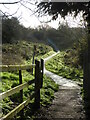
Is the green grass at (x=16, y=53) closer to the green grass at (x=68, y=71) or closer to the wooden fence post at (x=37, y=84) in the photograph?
the green grass at (x=68, y=71)

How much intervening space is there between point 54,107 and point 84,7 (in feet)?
10.6

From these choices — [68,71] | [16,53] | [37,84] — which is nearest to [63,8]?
[37,84]

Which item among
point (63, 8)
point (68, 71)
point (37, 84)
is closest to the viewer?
point (37, 84)

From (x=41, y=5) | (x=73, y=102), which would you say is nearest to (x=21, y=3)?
(x=41, y=5)

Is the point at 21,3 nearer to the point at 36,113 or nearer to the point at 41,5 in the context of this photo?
the point at 41,5

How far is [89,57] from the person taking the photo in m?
7.92

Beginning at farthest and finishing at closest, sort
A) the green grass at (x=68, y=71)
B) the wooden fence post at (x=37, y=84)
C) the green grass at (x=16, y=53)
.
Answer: the green grass at (x=68, y=71)
the green grass at (x=16, y=53)
the wooden fence post at (x=37, y=84)

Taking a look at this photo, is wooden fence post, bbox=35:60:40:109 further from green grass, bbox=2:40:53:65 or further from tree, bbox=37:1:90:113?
green grass, bbox=2:40:53:65

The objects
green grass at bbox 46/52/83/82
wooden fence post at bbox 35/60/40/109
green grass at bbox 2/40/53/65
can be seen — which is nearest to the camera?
wooden fence post at bbox 35/60/40/109

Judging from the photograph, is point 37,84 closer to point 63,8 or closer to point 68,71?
point 63,8

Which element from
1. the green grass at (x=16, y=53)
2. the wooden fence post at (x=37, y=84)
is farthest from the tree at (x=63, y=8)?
the green grass at (x=16, y=53)

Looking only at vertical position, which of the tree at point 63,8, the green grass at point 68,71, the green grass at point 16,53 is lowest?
the green grass at point 68,71

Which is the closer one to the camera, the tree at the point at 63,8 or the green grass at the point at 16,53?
the tree at the point at 63,8

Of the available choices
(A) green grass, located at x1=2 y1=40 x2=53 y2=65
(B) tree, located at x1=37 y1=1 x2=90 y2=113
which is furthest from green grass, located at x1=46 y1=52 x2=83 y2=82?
(B) tree, located at x1=37 y1=1 x2=90 y2=113
